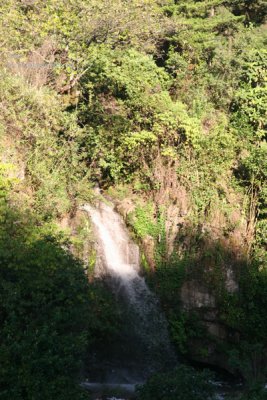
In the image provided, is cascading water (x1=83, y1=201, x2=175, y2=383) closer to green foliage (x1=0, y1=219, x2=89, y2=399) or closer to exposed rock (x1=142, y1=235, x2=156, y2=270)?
exposed rock (x1=142, y1=235, x2=156, y2=270)

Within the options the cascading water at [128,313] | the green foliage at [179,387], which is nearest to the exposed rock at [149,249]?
the cascading water at [128,313]

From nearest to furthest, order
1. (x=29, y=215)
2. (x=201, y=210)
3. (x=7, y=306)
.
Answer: (x=7, y=306)
(x=29, y=215)
(x=201, y=210)

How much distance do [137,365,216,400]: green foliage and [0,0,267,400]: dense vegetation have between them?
187cm

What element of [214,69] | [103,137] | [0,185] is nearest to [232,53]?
[214,69]

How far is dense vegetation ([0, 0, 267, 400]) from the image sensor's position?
36.9ft

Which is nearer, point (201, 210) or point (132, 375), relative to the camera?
point (132, 375)

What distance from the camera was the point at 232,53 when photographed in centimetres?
1645

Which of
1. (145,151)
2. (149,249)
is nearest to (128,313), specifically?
(149,249)

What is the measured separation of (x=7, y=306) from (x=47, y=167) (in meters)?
5.19

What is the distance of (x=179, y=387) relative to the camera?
6844 mm

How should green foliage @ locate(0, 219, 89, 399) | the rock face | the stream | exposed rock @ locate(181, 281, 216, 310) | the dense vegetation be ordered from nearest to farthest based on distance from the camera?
green foliage @ locate(0, 219, 89, 399), the stream, the dense vegetation, the rock face, exposed rock @ locate(181, 281, 216, 310)

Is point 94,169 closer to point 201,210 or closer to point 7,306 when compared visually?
point 201,210

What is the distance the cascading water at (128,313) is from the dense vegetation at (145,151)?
0.41 metres

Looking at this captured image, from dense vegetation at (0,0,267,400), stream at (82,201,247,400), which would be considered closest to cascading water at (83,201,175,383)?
stream at (82,201,247,400)
